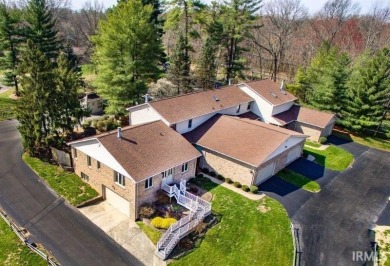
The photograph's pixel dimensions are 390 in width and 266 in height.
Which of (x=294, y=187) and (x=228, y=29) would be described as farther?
(x=228, y=29)

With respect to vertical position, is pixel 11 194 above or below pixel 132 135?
below

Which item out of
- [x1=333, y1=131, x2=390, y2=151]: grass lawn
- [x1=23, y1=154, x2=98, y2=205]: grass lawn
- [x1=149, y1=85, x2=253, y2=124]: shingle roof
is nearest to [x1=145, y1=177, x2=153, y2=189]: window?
[x1=23, y1=154, x2=98, y2=205]: grass lawn

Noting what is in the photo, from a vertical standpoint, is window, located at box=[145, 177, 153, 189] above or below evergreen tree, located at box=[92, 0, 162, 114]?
below

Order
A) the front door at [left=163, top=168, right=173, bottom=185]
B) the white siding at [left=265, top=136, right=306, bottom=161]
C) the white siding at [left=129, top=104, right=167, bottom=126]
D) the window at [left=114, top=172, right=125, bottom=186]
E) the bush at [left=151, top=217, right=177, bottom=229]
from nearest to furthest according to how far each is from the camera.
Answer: the bush at [left=151, top=217, right=177, bottom=229], the window at [left=114, top=172, right=125, bottom=186], the front door at [left=163, top=168, right=173, bottom=185], the white siding at [left=265, top=136, right=306, bottom=161], the white siding at [left=129, top=104, right=167, bottom=126]

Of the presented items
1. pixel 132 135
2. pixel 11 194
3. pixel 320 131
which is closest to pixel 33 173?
pixel 11 194

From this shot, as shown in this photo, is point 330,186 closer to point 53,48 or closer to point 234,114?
point 234,114

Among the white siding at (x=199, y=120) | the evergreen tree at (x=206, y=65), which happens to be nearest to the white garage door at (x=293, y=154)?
the white siding at (x=199, y=120)

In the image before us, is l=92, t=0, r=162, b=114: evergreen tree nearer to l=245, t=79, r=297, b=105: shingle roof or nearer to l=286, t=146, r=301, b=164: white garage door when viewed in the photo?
l=245, t=79, r=297, b=105: shingle roof
